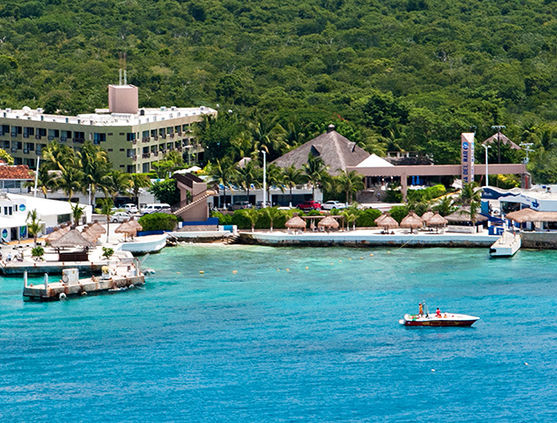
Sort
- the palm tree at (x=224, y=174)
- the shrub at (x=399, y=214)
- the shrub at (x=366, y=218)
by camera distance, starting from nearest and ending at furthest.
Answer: the shrub at (x=399, y=214) < the shrub at (x=366, y=218) < the palm tree at (x=224, y=174)

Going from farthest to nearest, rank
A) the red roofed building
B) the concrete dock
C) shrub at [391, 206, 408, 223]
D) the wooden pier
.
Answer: the red roofed building < shrub at [391, 206, 408, 223] < the concrete dock < the wooden pier

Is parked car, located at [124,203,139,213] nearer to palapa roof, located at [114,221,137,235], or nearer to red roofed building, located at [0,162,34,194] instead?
red roofed building, located at [0,162,34,194]

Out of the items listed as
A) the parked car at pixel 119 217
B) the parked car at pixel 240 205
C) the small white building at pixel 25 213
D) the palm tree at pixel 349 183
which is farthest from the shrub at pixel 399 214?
the small white building at pixel 25 213

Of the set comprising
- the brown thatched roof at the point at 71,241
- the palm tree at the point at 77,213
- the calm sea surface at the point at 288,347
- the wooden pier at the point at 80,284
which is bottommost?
the calm sea surface at the point at 288,347

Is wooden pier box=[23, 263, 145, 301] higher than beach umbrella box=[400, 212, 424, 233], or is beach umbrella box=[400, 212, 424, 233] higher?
beach umbrella box=[400, 212, 424, 233]

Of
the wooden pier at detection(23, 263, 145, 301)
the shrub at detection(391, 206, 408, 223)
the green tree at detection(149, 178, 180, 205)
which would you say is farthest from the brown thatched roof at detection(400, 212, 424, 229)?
the wooden pier at detection(23, 263, 145, 301)

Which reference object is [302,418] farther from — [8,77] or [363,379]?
[8,77]

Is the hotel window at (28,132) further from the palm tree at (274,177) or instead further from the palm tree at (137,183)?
the palm tree at (274,177)
